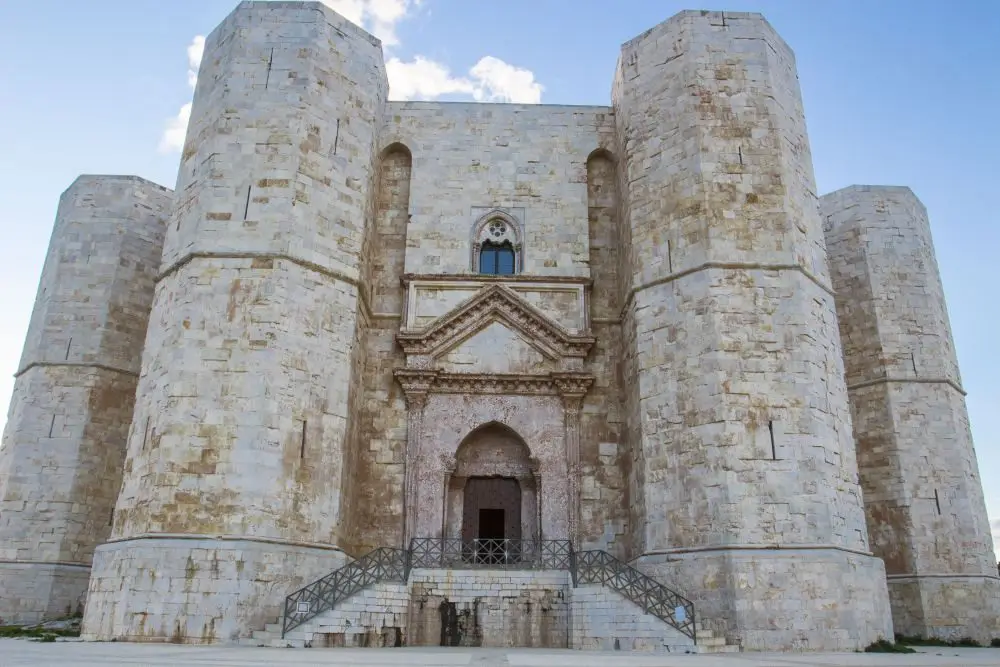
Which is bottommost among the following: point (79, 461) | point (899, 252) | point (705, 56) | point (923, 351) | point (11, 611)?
point (11, 611)

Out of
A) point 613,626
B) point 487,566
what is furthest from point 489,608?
point 613,626

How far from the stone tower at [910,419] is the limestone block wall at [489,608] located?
852 centimetres

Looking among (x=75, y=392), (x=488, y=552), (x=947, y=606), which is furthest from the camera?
(x=75, y=392)

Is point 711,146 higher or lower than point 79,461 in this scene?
higher

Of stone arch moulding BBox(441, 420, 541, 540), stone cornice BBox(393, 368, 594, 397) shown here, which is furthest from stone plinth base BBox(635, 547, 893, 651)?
stone cornice BBox(393, 368, 594, 397)

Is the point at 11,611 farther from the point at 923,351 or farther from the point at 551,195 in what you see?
the point at 923,351

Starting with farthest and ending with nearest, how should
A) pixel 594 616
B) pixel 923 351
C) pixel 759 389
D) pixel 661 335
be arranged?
pixel 923 351
pixel 661 335
pixel 759 389
pixel 594 616

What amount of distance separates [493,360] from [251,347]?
5.13m

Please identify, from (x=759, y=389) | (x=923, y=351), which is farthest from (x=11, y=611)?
(x=923, y=351)

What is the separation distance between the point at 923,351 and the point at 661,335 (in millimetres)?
8040

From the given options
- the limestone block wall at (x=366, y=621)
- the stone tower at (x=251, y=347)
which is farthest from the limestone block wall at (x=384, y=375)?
the limestone block wall at (x=366, y=621)

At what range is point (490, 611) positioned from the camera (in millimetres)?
13055

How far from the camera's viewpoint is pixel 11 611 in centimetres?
1574

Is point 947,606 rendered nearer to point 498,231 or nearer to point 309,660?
point 498,231
